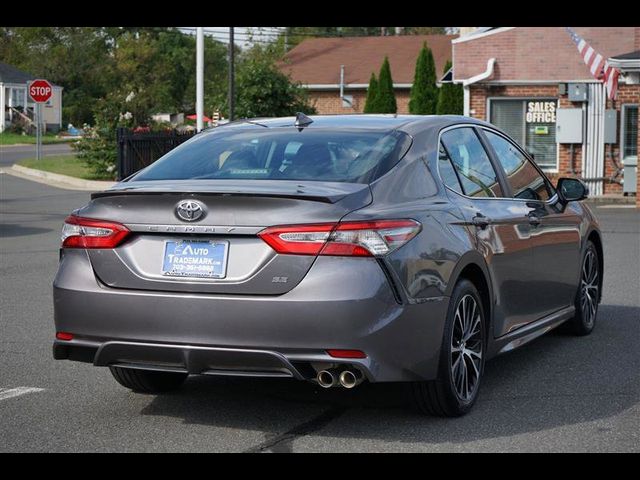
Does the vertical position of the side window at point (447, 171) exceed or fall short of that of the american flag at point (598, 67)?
it falls short

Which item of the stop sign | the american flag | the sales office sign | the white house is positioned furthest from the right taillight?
the white house

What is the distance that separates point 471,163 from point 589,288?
2.35 m

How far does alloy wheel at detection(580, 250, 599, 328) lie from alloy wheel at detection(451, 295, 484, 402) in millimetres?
2399

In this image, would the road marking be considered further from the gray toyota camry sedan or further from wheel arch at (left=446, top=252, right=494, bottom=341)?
wheel arch at (left=446, top=252, right=494, bottom=341)

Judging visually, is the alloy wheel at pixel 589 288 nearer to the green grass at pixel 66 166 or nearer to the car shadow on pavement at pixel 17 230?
the car shadow on pavement at pixel 17 230

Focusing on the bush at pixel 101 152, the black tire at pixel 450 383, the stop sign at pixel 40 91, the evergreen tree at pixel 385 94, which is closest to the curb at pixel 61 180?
the bush at pixel 101 152

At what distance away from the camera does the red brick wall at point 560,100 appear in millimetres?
27641

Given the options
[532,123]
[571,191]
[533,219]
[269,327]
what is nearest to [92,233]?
[269,327]

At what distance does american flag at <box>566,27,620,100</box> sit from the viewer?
84.6ft

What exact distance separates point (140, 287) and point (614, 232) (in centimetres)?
1399

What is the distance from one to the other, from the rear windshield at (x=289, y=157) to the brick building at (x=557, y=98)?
21.6 m
